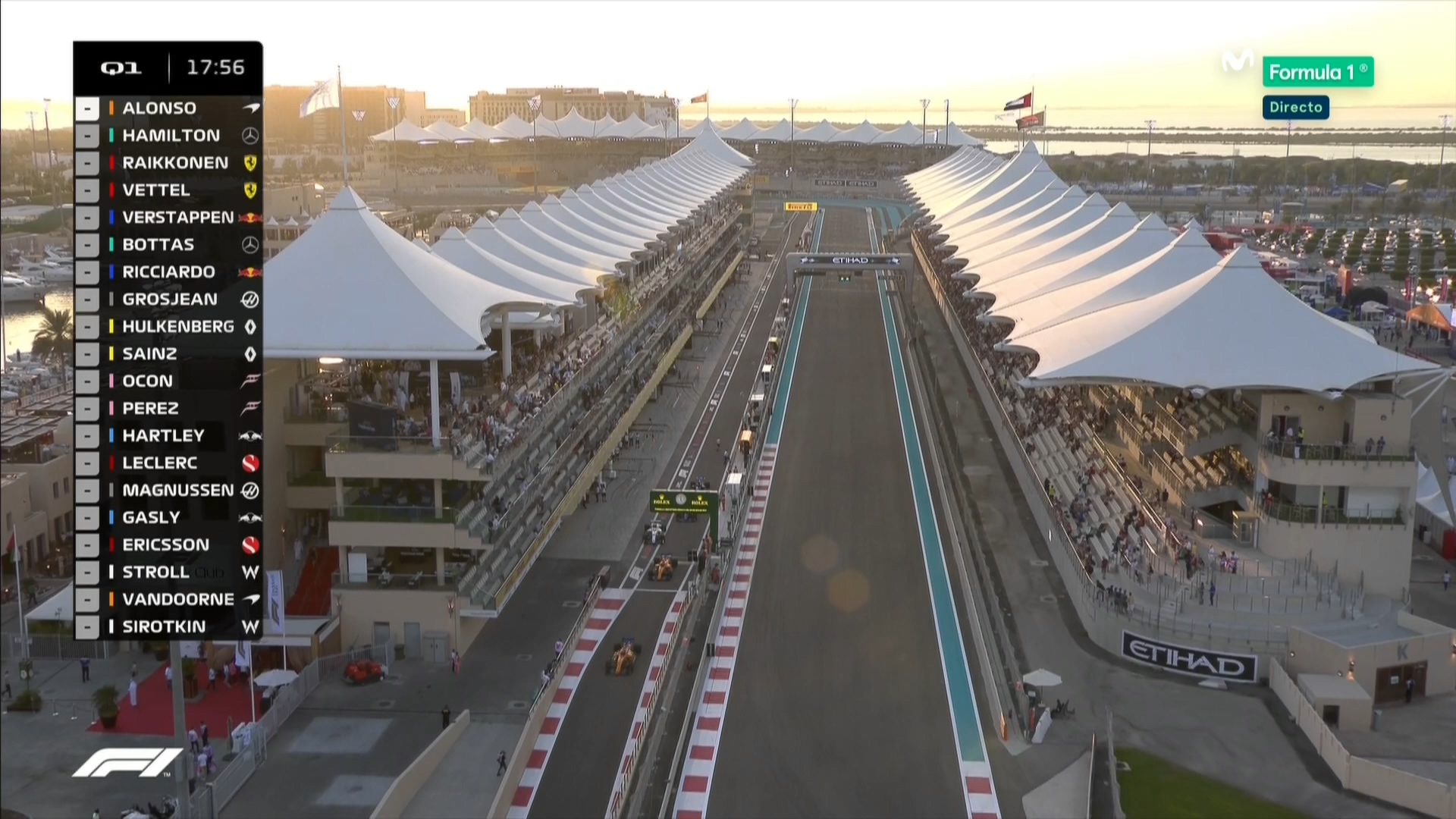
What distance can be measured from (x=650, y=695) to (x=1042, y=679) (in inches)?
339

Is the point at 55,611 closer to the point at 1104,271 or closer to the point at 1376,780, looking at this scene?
the point at 1376,780

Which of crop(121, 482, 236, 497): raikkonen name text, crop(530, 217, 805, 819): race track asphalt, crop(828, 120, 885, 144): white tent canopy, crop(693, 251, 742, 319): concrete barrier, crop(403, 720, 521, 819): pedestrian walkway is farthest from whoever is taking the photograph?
crop(828, 120, 885, 144): white tent canopy

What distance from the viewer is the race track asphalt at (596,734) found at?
25.0 m

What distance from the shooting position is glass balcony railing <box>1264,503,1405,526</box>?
111 ft

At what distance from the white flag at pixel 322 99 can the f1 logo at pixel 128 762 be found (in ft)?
74.9

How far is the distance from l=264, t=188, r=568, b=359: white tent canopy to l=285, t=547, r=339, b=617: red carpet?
5456mm

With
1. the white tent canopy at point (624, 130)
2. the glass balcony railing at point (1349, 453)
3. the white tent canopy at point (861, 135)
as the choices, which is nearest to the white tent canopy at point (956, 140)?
the white tent canopy at point (861, 135)

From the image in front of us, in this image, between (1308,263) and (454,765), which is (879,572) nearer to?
(454,765)

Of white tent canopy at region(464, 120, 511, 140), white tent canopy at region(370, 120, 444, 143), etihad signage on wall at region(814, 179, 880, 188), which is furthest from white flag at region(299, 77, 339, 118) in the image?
etihad signage on wall at region(814, 179, 880, 188)

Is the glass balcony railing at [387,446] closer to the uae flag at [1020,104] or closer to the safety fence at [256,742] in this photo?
the safety fence at [256,742]

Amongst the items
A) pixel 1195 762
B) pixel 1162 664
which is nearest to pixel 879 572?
pixel 1162 664

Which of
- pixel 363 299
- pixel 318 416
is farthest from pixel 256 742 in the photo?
pixel 363 299

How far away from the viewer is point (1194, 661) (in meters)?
31.1

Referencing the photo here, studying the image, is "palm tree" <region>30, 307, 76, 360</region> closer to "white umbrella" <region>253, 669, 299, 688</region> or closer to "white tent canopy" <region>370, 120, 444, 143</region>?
"white umbrella" <region>253, 669, 299, 688</region>
